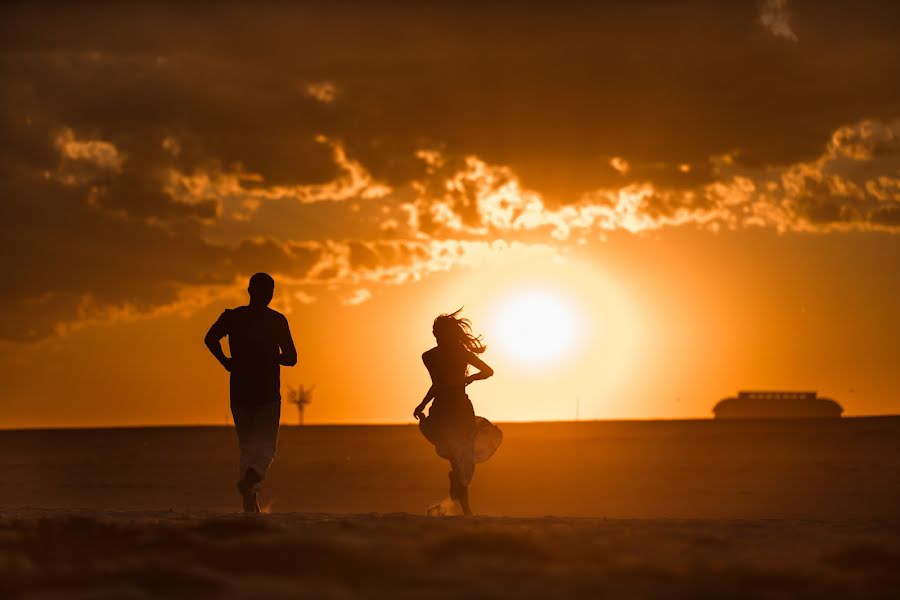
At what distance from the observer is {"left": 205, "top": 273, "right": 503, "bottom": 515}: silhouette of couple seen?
40.4 ft

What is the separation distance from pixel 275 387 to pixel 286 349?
385 mm

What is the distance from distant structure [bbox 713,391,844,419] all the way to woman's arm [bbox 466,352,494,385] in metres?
108

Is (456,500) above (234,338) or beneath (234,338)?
beneath

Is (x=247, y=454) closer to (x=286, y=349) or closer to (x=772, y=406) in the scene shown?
(x=286, y=349)

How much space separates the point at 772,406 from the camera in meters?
119

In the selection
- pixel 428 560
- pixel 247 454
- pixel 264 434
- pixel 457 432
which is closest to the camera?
pixel 428 560

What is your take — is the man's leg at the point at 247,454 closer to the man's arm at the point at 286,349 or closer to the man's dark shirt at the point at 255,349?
the man's dark shirt at the point at 255,349

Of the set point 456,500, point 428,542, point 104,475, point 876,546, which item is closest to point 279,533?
point 428,542

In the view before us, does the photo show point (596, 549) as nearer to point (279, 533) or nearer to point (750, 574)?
point (750, 574)

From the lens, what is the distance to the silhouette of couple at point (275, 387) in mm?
12305

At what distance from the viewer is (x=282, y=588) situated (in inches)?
246

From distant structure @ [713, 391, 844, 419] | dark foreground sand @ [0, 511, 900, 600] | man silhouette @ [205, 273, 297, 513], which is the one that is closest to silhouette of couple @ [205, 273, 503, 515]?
man silhouette @ [205, 273, 297, 513]

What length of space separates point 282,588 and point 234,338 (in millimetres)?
6448

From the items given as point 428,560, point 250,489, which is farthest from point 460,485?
point 428,560
